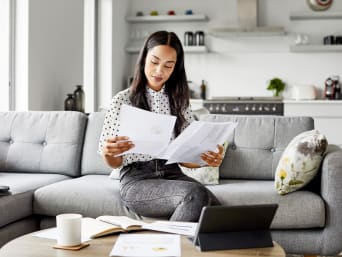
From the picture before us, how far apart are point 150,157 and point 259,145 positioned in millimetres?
888

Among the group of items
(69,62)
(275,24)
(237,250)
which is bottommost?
(237,250)

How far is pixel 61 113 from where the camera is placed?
3348mm

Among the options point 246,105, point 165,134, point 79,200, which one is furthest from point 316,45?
point 165,134

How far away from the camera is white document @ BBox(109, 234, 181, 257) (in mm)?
1490

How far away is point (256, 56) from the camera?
6.76 m

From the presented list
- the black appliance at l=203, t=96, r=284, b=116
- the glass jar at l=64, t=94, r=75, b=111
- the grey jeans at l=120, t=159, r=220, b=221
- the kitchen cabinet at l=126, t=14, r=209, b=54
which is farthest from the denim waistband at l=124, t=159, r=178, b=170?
the kitchen cabinet at l=126, t=14, r=209, b=54

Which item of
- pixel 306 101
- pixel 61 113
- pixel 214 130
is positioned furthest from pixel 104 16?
pixel 214 130

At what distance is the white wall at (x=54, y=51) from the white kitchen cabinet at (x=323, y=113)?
2.47m

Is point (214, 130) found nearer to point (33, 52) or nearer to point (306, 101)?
point (33, 52)

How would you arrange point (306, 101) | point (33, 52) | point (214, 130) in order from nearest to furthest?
point (214, 130) < point (33, 52) < point (306, 101)

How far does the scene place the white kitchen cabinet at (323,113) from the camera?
610 cm

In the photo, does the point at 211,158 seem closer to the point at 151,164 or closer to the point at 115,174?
the point at 151,164

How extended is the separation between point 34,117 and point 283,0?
4.29 m

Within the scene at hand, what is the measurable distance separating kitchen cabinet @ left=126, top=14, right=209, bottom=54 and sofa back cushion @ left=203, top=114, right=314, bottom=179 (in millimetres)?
3578
